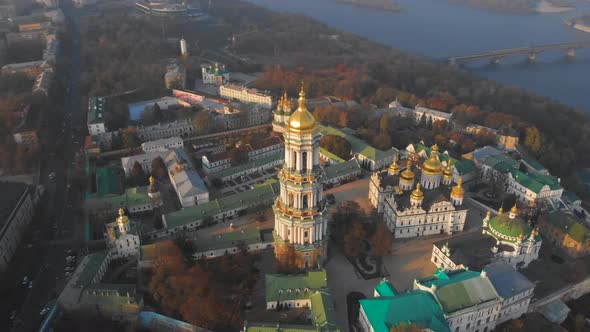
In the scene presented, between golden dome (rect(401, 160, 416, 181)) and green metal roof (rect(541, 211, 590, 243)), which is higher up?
golden dome (rect(401, 160, 416, 181))

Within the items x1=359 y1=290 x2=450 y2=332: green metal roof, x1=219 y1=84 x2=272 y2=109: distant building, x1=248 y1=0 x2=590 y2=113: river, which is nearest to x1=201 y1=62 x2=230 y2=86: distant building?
x1=219 y1=84 x2=272 y2=109: distant building

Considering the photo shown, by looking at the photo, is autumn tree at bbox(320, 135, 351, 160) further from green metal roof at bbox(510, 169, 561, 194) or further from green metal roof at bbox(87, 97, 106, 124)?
green metal roof at bbox(87, 97, 106, 124)

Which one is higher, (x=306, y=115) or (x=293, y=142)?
(x=306, y=115)

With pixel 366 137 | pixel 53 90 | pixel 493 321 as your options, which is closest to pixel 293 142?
pixel 493 321

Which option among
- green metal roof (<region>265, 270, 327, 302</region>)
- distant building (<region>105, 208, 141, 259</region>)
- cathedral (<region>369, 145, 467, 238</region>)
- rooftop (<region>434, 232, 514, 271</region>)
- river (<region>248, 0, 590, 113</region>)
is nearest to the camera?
green metal roof (<region>265, 270, 327, 302</region>)

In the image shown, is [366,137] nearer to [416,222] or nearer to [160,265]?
[416,222]

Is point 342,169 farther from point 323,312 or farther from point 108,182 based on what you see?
point 108,182

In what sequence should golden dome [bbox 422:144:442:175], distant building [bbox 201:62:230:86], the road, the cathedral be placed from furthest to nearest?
1. distant building [bbox 201:62:230:86]
2. golden dome [bbox 422:144:442:175]
3. the cathedral
4. the road

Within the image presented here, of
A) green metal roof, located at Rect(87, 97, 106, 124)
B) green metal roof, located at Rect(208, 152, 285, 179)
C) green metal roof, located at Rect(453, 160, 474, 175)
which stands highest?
green metal roof, located at Rect(87, 97, 106, 124)
